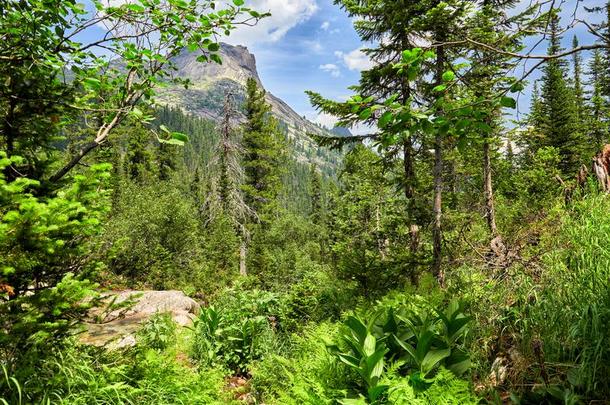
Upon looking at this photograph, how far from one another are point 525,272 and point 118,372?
4.98 metres

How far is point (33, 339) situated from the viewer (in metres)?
3.29

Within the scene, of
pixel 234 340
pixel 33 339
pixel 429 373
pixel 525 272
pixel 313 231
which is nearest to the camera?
pixel 33 339

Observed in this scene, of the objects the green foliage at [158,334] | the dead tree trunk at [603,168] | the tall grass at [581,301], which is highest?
the dead tree trunk at [603,168]

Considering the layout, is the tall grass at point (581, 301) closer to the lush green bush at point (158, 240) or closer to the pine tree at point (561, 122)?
the lush green bush at point (158, 240)

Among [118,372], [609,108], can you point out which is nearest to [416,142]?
[118,372]

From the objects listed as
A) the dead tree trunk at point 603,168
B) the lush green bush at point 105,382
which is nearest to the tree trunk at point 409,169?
the dead tree trunk at point 603,168

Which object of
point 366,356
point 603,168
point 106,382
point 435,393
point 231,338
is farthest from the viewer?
point 231,338

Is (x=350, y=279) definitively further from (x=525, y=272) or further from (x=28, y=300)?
(x=28, y=300)

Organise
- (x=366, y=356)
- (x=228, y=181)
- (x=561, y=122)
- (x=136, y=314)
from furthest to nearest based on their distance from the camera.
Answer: (x=561, y=122) → (x=228, y=181) → (x=136, y=314) → (x=366, y=356)

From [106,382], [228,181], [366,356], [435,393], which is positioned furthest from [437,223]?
[228,181]

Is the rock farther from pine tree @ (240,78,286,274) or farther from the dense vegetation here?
pine tree @ (240,78,286,274)

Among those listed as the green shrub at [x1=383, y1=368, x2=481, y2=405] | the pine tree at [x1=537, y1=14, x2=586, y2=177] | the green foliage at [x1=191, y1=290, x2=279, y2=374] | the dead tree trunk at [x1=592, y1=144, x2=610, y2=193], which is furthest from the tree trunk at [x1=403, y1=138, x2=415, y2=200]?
the pine tree at [x1=537, y1=14, x2=586, y2=177]

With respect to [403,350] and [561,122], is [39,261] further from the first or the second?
[561,122]

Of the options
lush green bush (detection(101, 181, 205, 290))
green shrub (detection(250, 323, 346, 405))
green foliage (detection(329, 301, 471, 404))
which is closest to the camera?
green foliage (detection(329, 301, 471, 404))
